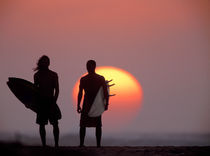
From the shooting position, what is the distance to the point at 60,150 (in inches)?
451

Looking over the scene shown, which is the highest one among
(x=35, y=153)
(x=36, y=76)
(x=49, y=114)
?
(x=36, y=76)

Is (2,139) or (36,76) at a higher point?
(36,76)

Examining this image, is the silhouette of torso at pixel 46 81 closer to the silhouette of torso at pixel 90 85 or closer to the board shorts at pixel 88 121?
the silhouette of torso at pixel 90 85

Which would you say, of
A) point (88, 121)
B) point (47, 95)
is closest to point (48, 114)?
point (47, 95)

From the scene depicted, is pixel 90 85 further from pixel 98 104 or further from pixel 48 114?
pixel 48 114

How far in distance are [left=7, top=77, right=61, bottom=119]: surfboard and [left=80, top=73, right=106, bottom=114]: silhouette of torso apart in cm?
93

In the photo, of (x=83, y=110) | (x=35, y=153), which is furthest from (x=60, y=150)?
(x=83, y=110)

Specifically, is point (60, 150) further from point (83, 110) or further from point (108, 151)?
point (83, 110)

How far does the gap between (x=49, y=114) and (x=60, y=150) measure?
164 cm

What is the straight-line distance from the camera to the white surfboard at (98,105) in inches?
532

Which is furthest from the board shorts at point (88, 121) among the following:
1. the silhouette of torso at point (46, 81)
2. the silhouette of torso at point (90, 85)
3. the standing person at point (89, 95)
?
the silhouette of torso at point (46, 81)

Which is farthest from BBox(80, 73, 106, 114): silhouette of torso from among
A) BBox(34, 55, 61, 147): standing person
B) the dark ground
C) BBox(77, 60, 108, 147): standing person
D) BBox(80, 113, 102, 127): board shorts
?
the dark ground

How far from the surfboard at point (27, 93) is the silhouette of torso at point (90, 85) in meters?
0.93

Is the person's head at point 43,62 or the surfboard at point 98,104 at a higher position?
the person's head at point 43,62
